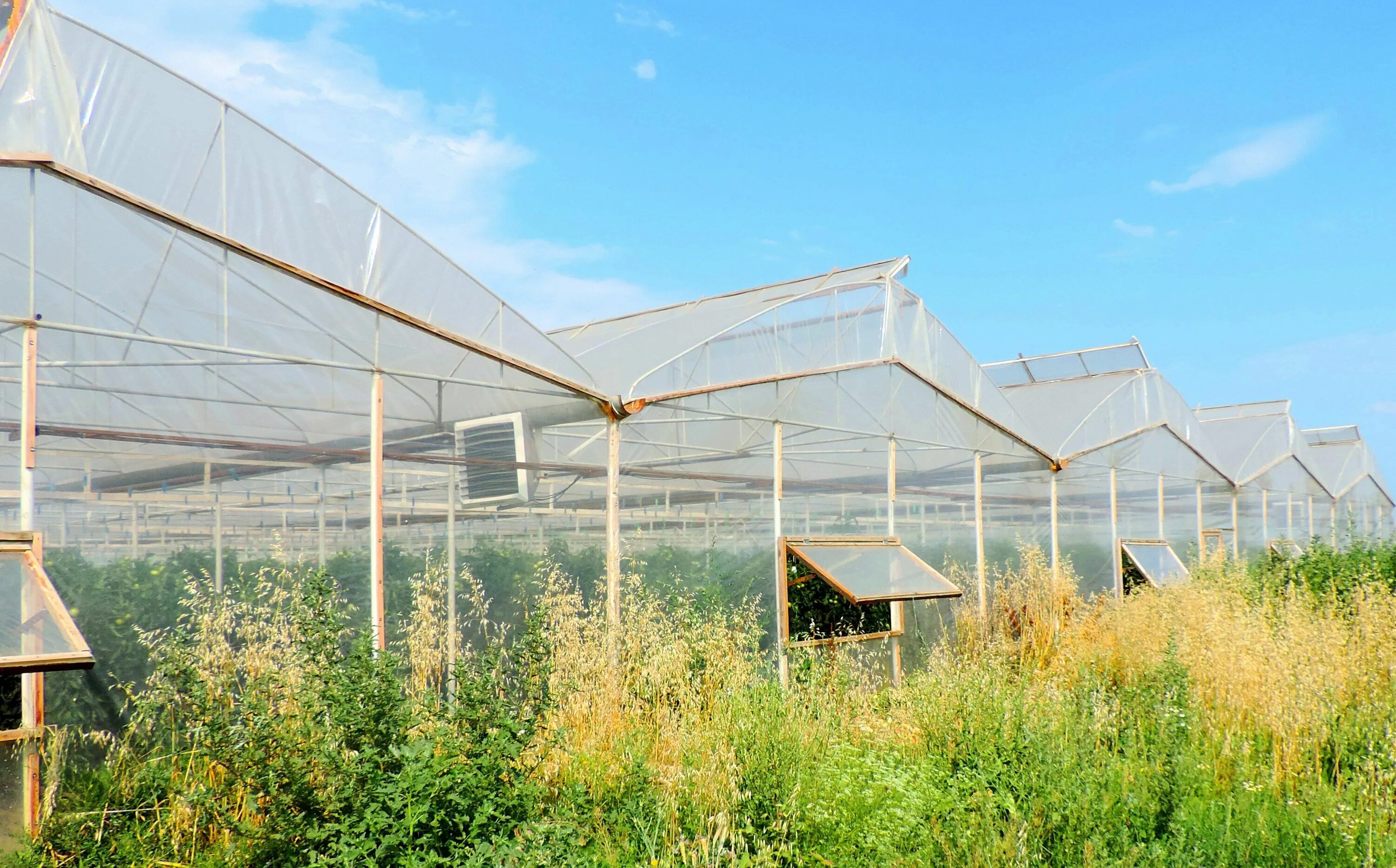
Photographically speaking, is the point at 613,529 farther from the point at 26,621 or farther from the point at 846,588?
the point at 26,621

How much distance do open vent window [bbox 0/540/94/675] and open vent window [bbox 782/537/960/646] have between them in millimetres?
5533

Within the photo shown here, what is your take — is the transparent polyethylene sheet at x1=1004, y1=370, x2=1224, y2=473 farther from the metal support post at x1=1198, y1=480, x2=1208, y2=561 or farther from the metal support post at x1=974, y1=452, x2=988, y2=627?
the metal support post at x1=974, y1=452, x2=988, y2=627

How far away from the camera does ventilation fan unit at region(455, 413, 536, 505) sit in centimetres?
756

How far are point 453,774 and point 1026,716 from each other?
342 centimetres

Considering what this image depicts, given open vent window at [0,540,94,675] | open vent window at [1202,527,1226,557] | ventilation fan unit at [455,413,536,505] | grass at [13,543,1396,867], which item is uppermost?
ventilation fan unit at [455,413,536,505]

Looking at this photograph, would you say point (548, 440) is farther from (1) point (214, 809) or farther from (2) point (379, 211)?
(1) point (214, 809)

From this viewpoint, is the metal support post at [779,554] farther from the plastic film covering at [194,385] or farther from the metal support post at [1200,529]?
the metal support post at [1200,529]

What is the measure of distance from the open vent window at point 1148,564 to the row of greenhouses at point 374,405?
226 centimetres

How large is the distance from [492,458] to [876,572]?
3.82 meters

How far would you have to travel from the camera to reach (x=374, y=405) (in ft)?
21.7

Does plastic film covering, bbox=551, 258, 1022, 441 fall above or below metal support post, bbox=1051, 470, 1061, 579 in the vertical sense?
above

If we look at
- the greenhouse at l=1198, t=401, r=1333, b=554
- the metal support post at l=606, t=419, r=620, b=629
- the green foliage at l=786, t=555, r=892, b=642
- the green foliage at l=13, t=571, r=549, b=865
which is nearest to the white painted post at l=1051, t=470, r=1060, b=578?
the green foliage at l=786, t=555, r=892, b=642

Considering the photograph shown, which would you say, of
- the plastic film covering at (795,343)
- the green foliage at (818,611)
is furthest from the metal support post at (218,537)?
the green foliage at (818,611)

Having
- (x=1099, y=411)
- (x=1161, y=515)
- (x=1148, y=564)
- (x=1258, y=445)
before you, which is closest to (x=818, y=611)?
(x=1099, y=411)
